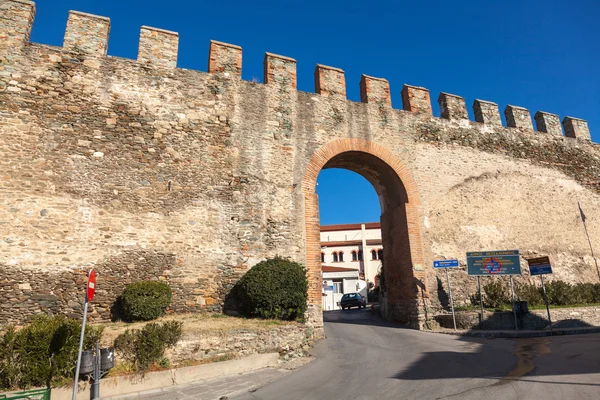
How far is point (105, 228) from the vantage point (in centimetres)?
935

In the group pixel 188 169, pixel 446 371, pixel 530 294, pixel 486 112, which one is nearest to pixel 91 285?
pixel 188 169

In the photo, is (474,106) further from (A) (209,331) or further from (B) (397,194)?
(A) (209,331)

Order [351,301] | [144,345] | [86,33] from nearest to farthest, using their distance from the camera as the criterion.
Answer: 1. [144,345]
2. [86,33]
3. [351,301]

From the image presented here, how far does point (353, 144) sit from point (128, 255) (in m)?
8.03

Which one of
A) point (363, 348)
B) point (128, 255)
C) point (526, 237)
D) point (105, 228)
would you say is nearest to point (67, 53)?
point (105, 228)

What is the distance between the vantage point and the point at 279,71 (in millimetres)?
12758

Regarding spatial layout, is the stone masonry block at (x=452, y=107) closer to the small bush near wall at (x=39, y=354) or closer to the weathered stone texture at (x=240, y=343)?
the weathered stone texture at (x=240, y=343)

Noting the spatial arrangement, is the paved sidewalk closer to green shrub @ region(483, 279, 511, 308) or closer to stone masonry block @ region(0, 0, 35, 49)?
green shrub @ region(483, 279, 511, 308)

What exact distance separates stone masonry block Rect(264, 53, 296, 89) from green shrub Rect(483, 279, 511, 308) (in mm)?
10013

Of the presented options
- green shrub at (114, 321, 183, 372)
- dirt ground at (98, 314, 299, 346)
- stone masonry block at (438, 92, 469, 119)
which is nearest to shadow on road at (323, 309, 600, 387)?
dirt ground at (98, 314, 299, 346)

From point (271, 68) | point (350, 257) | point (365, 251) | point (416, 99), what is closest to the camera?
point (271, 68)

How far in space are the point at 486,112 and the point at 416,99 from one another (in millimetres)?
3459

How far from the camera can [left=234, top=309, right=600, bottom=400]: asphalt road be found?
4871 mm

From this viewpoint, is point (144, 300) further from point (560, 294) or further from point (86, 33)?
point (560, 294)
